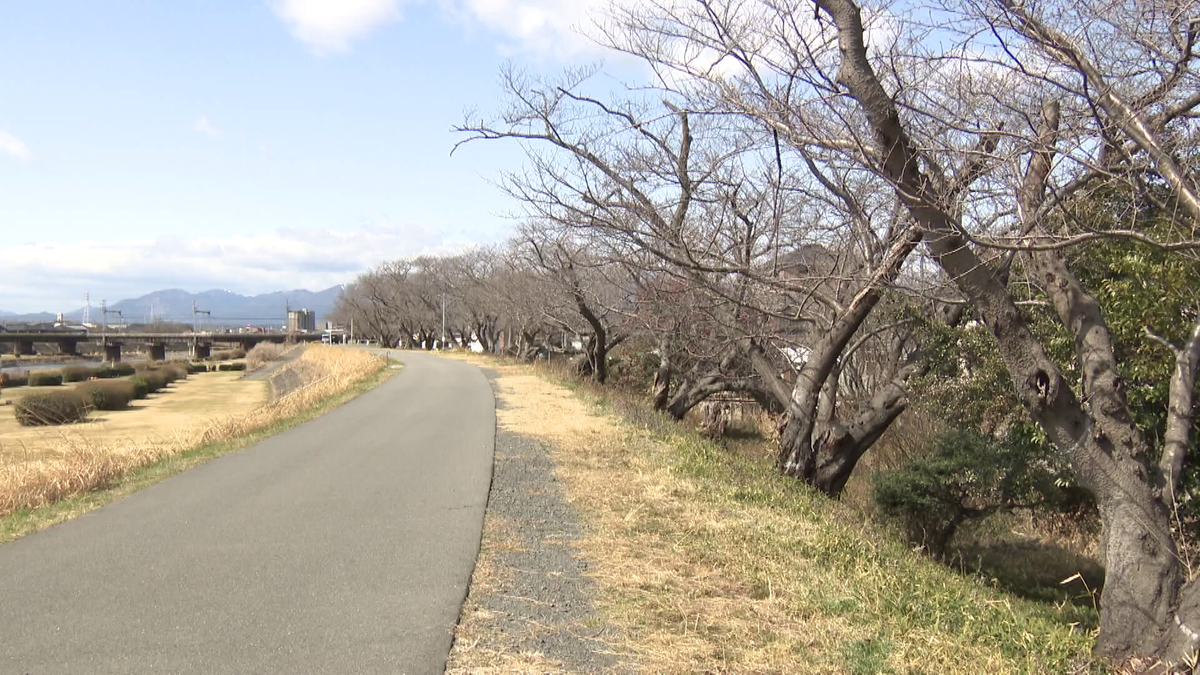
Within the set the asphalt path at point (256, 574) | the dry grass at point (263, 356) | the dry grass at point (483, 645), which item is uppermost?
the dry grass at point (483, 645)

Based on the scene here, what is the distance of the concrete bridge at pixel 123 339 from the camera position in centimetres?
11112

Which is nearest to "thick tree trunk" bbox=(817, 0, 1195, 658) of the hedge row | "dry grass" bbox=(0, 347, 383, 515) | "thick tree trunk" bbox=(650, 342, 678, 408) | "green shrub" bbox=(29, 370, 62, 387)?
"dry grass" bbox=(0, 347, 383, 515)

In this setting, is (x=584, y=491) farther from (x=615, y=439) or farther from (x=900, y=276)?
(x=900, y=276)

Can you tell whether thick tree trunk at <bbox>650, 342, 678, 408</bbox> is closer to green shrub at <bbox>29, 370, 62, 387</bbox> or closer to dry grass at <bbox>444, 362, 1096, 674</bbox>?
dry grass at <bbox>444, 362, 1096, 674</bbox>

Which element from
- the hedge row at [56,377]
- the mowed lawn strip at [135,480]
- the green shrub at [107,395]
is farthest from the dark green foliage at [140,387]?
the mowed lawn strip at [135,480]

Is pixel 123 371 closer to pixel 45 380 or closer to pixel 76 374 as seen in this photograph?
pixel 76 374

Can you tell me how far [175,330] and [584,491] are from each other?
154190 mm

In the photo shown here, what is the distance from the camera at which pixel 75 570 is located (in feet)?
19.5

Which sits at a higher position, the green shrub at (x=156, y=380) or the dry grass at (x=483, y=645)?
the dry grass at (x=483, y=645)

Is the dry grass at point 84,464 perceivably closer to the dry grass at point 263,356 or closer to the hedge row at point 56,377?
the hedge row at point 56,377

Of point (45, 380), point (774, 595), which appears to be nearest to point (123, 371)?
point (45, 380)

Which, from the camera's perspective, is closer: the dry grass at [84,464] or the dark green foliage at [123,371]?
the dry grass at [84,464]

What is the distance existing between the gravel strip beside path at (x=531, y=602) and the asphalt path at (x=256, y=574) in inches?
5.8

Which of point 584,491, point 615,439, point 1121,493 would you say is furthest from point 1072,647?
point 615,439
